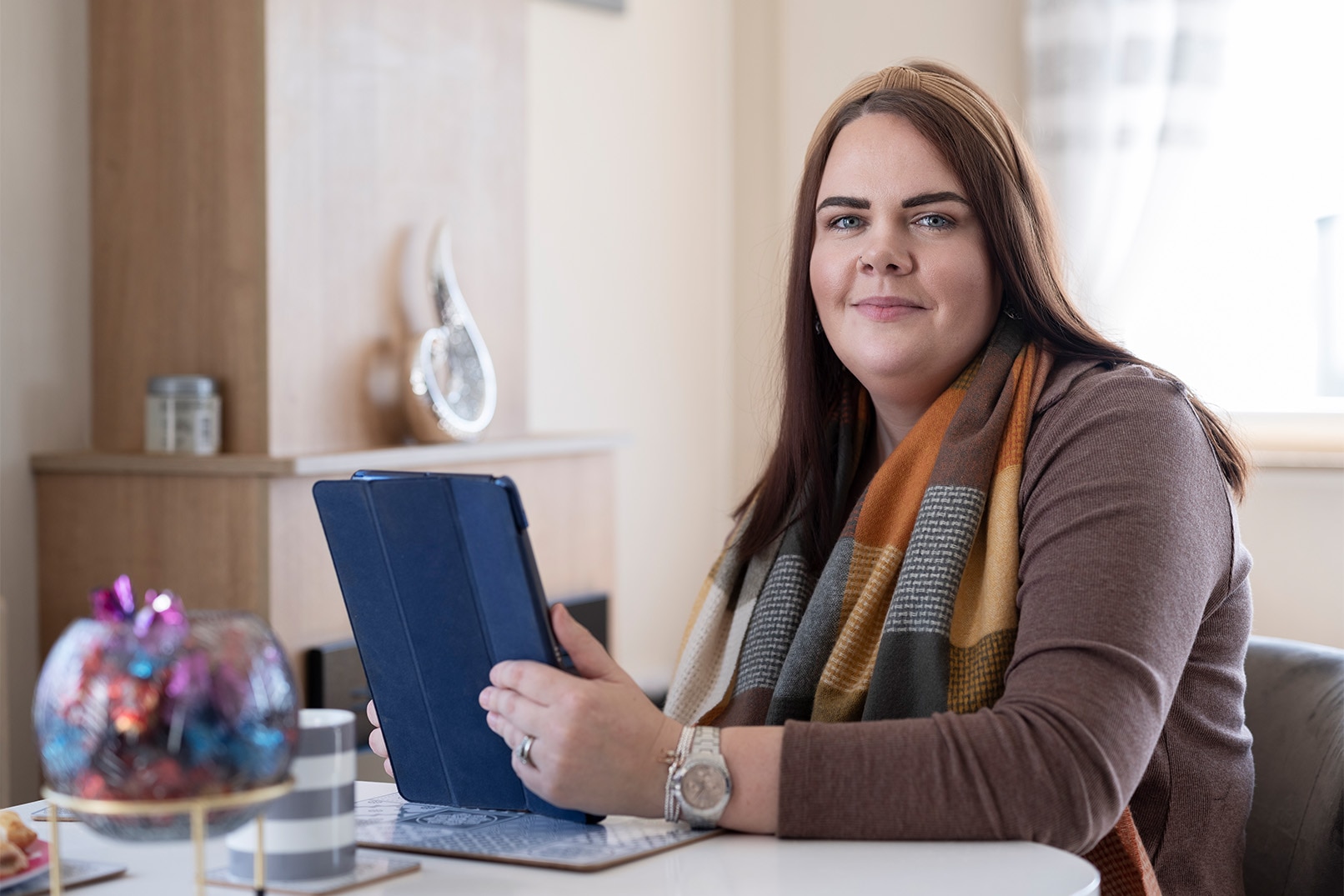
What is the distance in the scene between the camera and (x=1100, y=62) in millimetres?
3088

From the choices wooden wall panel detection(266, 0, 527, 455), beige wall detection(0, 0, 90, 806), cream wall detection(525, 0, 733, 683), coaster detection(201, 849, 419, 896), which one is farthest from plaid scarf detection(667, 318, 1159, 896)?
cream wall detection(525, 0, 733, 683)

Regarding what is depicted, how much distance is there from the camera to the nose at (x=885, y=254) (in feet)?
4.44

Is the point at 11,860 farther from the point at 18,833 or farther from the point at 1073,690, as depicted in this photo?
the point at 1073,690

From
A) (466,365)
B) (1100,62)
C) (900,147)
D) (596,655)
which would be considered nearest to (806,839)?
(596,655)

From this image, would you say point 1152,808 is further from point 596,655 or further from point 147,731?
point 147,731

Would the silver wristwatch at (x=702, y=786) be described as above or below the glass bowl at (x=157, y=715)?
below

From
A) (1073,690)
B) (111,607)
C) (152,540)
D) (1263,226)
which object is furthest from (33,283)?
(1263,226)

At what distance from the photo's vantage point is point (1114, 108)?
121 inches

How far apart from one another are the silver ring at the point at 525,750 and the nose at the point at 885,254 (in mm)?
644

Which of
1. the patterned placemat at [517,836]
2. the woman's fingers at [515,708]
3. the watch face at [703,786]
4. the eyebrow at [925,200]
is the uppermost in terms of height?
the eyebrow at [925,200]

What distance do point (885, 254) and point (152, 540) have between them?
143 centimetres

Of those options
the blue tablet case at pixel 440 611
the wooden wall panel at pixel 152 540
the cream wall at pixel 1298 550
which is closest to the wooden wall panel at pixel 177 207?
the wooden wall panel at pixel 152 540

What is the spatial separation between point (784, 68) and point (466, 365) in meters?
1.58

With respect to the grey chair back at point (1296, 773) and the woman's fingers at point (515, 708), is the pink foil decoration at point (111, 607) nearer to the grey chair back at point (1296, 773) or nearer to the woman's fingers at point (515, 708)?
the woman's fingers at point (515, 708)
